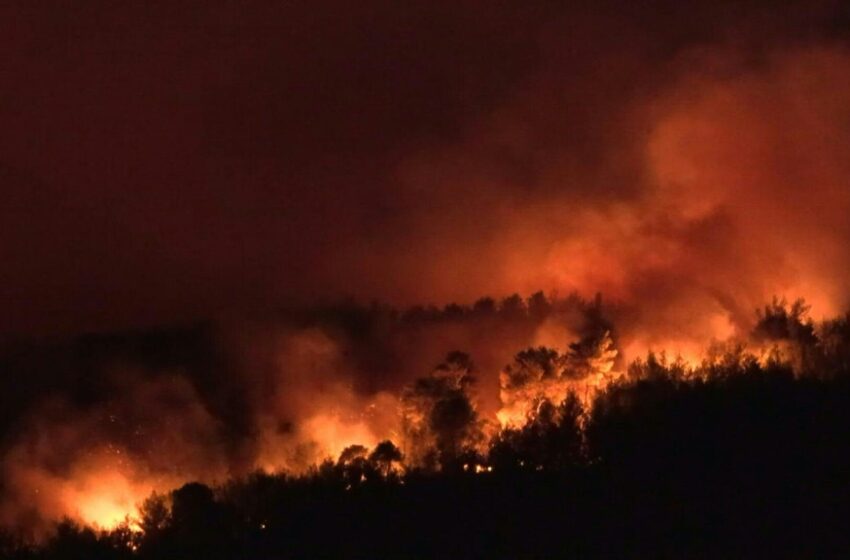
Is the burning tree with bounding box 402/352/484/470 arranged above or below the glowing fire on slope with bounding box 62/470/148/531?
above

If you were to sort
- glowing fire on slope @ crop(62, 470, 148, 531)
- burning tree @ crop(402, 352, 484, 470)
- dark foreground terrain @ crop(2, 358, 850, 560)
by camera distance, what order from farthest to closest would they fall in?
glowing fire on slope @ crop(62, 470, 148, 531)
burning tree @ crop(402, 352, 484, 470)
dark foreground terrain @ crop(2, 358, 850, 560)

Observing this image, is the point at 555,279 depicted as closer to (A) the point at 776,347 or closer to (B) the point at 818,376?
(A) the point at 776,347

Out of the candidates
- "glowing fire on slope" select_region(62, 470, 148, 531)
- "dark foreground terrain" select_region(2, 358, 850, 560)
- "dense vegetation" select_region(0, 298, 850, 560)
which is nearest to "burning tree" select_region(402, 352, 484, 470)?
"dense vegetation" select_region(0, 298, 850, 560)

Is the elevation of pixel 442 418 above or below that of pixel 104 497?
above

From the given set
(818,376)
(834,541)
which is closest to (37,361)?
(818,376)

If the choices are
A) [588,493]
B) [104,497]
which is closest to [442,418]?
[588,493]

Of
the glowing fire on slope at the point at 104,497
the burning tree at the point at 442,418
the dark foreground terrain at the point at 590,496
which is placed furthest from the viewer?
the glowing fire on slope at the point at 104,497

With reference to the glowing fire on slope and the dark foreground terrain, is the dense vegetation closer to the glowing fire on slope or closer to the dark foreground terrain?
the dark foreground terrain

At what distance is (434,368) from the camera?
54.6 feet

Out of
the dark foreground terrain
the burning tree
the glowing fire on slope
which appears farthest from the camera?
the glowing fire on slope

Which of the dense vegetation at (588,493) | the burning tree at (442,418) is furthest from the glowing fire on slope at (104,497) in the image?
the burning tree at (442,418)

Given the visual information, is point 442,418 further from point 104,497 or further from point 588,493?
point 104,497

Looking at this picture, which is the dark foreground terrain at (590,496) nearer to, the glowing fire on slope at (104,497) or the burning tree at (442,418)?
the burning tree at (442,418)

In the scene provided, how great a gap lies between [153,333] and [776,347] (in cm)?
932
